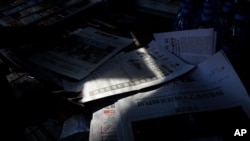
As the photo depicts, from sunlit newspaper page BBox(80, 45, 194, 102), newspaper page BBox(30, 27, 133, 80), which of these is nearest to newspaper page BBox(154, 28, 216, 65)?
sunlit newspaper page BBox(80, 45, 194, 102)

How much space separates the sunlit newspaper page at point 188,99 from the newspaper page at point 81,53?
18 centimetres

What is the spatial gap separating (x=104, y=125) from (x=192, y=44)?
378mm

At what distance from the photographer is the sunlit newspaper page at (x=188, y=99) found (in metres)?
0.62

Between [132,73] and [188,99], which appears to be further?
[132,73]

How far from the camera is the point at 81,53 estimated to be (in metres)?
0.85

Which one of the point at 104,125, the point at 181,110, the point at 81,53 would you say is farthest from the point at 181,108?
the point at 81,53

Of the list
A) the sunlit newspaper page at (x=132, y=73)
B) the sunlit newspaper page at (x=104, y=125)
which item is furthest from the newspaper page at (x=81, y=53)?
the sunlit newspaper page at (x=104, y=125)

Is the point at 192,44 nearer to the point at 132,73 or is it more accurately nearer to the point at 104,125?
the point at 132,73

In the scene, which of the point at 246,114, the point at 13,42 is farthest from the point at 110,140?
the point at 13,42

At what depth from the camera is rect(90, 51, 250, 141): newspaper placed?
1.96ft

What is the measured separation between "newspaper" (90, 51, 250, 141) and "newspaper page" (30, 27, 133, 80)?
0.59 ft

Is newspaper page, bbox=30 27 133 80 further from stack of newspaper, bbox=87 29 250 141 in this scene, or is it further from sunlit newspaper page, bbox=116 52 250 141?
sunlit newspaper page, bbox=116 52 250 141

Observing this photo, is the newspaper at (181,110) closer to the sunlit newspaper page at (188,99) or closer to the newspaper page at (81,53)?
the sunlit newspaper page at (188,99)

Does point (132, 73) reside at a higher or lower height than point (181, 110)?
higher
